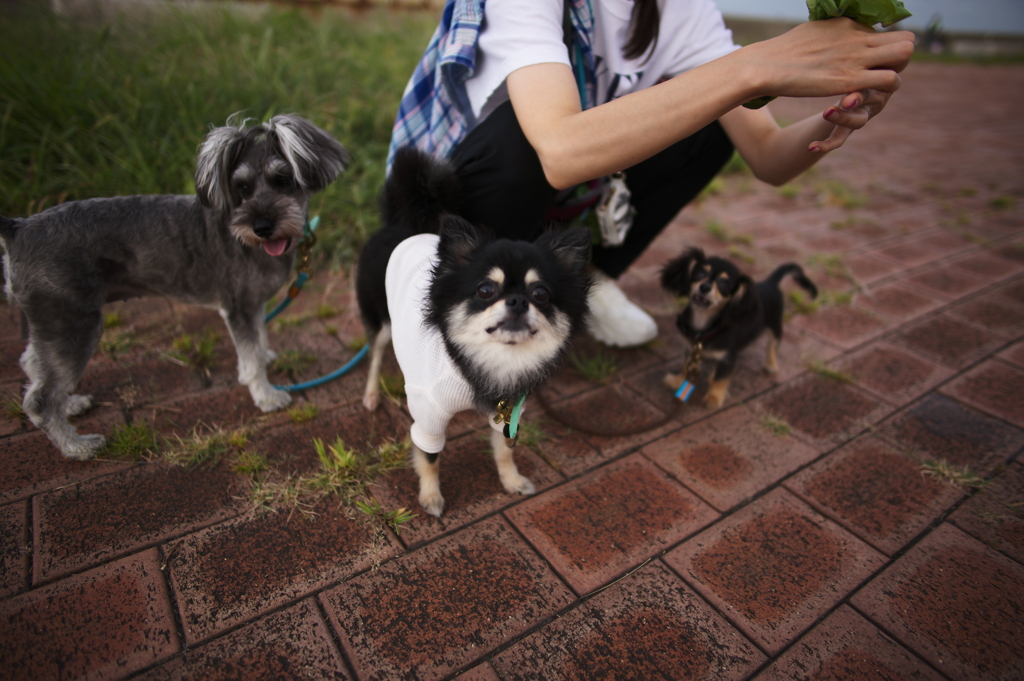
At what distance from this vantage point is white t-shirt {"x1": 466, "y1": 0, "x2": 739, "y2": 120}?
6.09ft

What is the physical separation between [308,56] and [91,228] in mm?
4130

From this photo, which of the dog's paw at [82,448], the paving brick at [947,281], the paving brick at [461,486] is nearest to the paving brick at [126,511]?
the dog's paw at [82,448]

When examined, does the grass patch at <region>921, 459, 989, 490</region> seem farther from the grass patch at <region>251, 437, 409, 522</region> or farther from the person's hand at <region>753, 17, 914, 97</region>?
the grass patch at <region>251, 437, 409, 522</region>

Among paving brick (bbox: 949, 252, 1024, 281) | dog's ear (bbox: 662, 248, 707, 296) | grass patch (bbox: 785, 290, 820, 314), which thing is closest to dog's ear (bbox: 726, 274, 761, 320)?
dog's ear (bbox: 662, 248, 707, 296)

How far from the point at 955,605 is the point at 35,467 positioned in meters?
3.20

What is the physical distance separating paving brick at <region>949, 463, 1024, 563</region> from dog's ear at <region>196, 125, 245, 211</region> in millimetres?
3109

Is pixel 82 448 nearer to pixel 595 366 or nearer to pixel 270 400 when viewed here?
pixel 270 400

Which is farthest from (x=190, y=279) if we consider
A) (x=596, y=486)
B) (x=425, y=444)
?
(x=596, y=486)

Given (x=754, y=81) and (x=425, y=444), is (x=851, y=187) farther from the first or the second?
(x=425, y=444)

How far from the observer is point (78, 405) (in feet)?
7.29

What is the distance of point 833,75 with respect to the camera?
4.63 ft

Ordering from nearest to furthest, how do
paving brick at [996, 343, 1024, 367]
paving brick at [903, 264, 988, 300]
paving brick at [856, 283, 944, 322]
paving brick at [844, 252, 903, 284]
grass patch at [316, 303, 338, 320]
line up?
paving brick at [996, 343, 1024, 367], grass patch at [316, 303, 338, 320], paving brick at [856, 283, 944, 322], paving brick at [903, 264, 988, 300], paving brick at [844, 252, 903, 284]

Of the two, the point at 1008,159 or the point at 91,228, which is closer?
the point at 91,228

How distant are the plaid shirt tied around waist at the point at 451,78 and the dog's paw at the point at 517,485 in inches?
54.2
